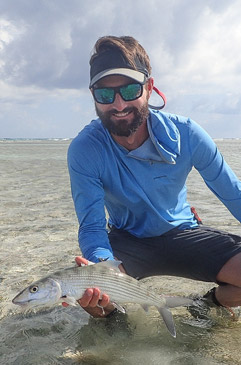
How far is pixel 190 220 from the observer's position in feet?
13.7

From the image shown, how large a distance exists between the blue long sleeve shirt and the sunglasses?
351mm

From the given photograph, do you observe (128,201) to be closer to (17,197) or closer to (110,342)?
(110,342)

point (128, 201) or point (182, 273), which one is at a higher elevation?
point (128, 201)

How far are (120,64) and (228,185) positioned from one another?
1.56 metres

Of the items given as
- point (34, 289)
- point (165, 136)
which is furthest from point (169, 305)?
point (165, 136)

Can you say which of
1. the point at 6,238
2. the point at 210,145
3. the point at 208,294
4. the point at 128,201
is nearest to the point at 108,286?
the point at 128,201

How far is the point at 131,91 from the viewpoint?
11.8 ft

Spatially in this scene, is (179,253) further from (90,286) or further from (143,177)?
(90,286)

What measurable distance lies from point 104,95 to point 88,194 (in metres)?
0.93

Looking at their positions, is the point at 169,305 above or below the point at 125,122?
below

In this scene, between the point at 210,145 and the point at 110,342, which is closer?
the point at 110,342

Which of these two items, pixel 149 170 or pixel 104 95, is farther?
pixel 149 170

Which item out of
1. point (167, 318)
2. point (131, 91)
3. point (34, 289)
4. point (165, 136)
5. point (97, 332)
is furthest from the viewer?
point (165, 136)

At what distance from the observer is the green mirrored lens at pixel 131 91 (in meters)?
3.57
